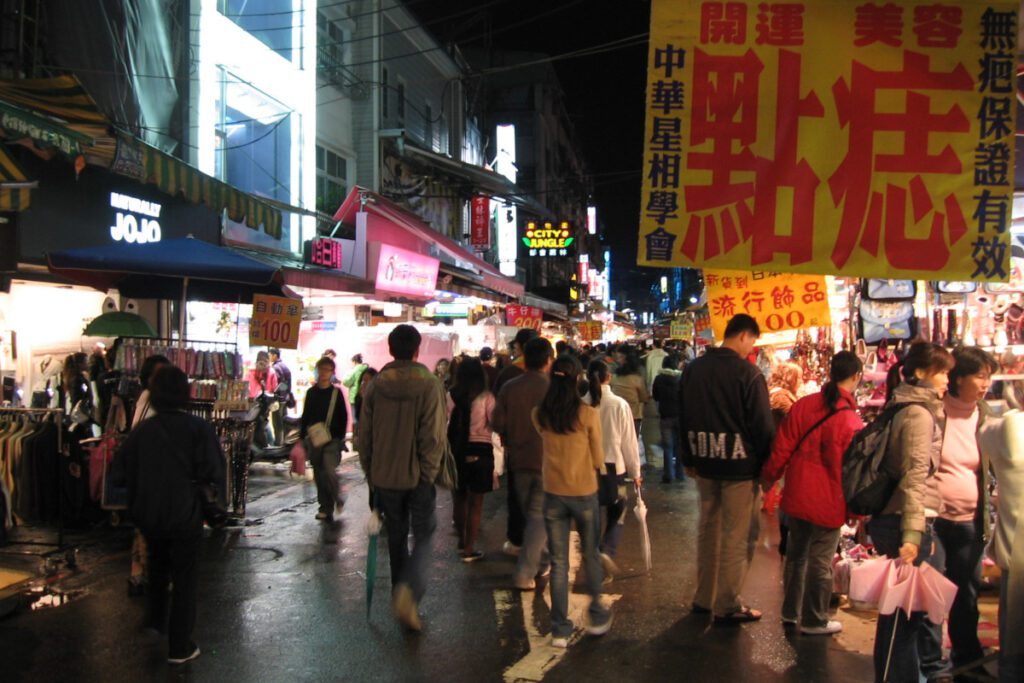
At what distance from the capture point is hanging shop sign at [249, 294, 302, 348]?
9.72m

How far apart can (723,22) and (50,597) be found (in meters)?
6.72

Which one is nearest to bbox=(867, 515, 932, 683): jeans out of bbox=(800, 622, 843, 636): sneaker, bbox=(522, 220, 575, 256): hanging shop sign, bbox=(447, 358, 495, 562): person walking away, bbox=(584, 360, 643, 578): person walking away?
bbox=(800, 622, 843, 636): sneaker

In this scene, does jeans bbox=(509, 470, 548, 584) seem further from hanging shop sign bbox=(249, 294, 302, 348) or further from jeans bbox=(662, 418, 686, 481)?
jeans bbox=(662, 418, 686, 481)

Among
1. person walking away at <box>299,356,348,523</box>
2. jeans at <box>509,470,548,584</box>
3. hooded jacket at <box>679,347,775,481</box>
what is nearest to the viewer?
hooded jacket at <box>679,347,775,481</box>

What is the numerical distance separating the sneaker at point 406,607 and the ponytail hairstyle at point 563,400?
59.6 inches

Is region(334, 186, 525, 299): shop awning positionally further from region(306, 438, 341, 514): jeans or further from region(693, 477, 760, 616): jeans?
region(693, 477, 760, 616): jeans

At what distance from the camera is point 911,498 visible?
4.53 metres

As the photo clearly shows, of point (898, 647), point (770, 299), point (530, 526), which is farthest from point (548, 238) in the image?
point (898, 647)

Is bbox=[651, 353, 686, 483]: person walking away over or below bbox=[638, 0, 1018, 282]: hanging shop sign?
below

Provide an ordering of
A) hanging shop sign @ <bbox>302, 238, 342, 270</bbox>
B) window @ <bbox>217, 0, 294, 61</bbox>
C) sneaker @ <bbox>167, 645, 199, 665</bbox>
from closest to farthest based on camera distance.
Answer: sneaker @ <bbox>167, 645, 199, 665</bbox>, hanging shop sign @ <bbox>302, 238, 342, 270</bbox>, window @ <bbox>217, 0, 294, 61</bbox>

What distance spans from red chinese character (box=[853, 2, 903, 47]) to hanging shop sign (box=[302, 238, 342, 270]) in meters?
11.6

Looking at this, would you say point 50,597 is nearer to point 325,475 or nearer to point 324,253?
point 325,475

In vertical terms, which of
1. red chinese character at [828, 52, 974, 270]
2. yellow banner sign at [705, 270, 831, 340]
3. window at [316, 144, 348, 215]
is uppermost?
window at [316, 144, 348, 215]

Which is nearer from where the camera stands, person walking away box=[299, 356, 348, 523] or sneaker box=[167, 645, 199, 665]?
sneaker box=[167, 645, 199, 665]
